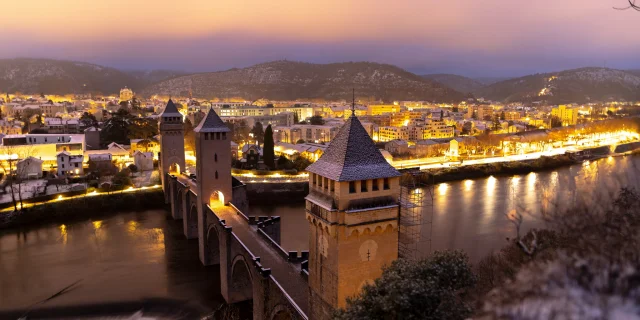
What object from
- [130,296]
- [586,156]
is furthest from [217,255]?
[586,156]

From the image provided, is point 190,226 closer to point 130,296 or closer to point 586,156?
point 130,296

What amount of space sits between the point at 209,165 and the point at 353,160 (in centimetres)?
1122

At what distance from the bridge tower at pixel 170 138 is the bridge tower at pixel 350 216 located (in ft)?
65.3

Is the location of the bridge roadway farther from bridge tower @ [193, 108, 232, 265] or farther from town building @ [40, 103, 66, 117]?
town building @ [40, 103, 66, 117]

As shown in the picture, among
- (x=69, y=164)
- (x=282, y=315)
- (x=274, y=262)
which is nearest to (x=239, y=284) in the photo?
(x=274, y=262)

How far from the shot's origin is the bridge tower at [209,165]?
17.8 metres

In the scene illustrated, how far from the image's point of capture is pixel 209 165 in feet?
59.5

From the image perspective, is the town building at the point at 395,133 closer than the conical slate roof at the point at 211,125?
No

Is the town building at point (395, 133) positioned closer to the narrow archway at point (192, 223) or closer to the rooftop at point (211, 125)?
the narrow archway at point (192, 223)

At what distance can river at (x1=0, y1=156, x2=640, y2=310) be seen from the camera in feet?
50.0

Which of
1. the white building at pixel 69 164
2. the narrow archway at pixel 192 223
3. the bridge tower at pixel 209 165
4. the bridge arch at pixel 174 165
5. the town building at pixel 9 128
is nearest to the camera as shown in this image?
the bridge tower at pixel 209 165

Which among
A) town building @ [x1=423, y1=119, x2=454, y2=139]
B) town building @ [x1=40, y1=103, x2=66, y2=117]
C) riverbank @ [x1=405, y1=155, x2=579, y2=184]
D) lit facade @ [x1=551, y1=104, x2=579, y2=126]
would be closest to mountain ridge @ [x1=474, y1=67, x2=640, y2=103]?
lit facade @ [x1=551, y1=104, x2=579, y2=126]

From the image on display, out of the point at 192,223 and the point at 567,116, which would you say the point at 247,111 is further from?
the point at 567,116

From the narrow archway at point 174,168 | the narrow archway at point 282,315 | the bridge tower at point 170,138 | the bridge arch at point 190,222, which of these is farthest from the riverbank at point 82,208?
the narrow archway at point 282,315
